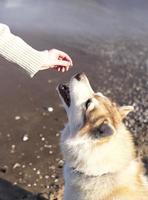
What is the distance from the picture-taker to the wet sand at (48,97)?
8.00m

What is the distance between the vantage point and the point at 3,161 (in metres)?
8.12

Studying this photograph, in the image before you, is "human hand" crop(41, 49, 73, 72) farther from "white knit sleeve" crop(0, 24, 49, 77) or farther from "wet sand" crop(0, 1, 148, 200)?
"wet sand" crop(0, 1, 148, 200)

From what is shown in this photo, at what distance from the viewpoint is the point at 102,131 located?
5695 mm

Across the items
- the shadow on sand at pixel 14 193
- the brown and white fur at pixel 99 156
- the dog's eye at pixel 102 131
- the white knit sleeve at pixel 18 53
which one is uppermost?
the white knit sleeve at pixel 18 53

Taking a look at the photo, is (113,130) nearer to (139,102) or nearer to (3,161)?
(3,161)

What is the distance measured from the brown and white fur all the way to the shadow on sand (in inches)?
60.6

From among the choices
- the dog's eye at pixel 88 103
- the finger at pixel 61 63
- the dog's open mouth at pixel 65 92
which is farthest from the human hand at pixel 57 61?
the dog's eye at pixel 88 103

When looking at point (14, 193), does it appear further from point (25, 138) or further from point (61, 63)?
point (61, 63)

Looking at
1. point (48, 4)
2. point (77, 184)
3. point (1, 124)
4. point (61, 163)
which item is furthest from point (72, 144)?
point (48, 4)

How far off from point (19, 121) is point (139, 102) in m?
2.45

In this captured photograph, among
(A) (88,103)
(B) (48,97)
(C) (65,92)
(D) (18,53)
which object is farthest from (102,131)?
(B) (48,97)

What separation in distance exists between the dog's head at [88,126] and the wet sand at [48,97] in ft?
6.33

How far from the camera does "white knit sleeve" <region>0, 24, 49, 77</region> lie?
18.9 ft

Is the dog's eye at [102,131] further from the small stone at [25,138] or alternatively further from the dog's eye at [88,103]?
the small stone at [25,138]
